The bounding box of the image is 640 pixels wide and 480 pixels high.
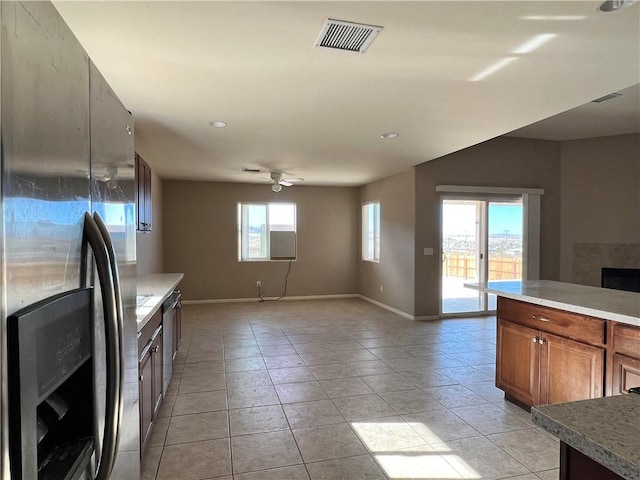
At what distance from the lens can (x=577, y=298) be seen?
2600mm

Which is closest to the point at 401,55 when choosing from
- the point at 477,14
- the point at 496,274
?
the point at 477,14

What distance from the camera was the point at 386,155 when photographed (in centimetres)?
491

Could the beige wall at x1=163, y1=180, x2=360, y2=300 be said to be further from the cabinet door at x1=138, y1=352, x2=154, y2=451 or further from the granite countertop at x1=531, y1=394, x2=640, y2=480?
the granite countertop at x1=531, y1=394, x2=640, y2=480

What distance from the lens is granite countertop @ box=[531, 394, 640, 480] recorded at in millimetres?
A: 736

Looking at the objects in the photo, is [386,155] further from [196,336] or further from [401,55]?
[196,336]

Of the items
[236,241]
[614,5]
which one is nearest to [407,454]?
[614,5]

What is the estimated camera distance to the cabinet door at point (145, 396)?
2.11 metres

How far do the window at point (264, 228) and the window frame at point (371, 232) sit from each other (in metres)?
1.49

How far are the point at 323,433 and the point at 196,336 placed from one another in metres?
2.97

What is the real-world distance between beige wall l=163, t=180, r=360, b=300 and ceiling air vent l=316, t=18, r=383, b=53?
18.9 feet

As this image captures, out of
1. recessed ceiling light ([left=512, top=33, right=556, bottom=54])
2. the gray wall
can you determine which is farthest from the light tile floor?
recessed ceiling light ([left=512, top=33, right=556, bottom=54])

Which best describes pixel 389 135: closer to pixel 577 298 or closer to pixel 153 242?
pixel 577 298

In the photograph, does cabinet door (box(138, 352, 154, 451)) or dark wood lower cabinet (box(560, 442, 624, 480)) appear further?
cabinet door (box(138, 352, 154, 451))

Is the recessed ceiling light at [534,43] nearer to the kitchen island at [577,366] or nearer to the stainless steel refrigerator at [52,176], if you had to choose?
the kitchen island at [577,366]
